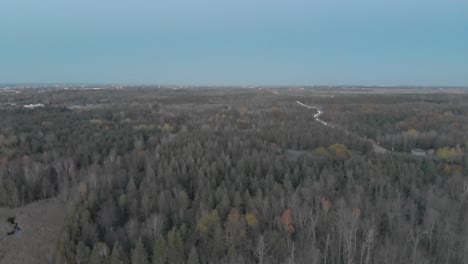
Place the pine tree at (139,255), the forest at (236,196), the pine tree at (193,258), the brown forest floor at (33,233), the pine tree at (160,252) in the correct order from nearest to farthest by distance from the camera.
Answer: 1. the pine tree at (193,258)
2. the pine tree at (139,255)
3. the pine tree at (160,252)
4. the forest at (236,196)
5. the brown forest floor at (33,233)

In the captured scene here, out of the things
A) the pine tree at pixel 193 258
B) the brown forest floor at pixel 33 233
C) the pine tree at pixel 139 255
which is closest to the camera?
the pine tree at pixel 193 258

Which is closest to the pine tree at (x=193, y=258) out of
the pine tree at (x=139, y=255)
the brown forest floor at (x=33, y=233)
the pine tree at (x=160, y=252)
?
the pine tree at (x=160, y=252)

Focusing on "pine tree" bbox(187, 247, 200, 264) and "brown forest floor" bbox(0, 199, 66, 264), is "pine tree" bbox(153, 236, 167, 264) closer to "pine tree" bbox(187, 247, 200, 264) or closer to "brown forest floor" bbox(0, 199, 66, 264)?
"pine tree" bbox(187, 247, 200, 264)

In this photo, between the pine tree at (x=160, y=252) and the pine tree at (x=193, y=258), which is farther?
the pine tree at (x=160, y=252)

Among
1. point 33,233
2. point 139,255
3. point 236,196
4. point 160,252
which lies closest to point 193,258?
point 160,252

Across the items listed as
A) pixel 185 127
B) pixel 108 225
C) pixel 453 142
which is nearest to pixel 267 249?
pixel 108 225

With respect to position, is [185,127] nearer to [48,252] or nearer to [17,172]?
[17,172]

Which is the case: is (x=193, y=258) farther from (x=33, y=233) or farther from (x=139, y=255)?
(x=33, y=233)

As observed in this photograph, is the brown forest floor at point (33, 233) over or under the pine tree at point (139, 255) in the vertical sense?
under

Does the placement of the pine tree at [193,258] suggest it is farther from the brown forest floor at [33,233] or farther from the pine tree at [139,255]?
the brown forest floor at [33,233]
